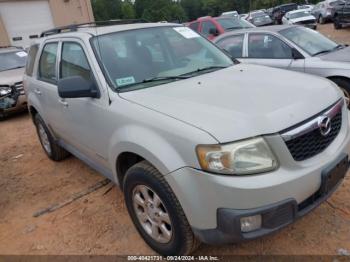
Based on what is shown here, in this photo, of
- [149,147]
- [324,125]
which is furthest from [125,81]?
[324,125]

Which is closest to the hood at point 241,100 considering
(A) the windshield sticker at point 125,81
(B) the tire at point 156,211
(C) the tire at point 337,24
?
(A) the windshield sticker at point 125,81

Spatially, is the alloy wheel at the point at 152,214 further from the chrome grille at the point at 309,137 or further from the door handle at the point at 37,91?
the door handle at the point at 37,91

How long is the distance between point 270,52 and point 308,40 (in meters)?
0.68

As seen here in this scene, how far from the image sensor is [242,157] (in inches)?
80.4

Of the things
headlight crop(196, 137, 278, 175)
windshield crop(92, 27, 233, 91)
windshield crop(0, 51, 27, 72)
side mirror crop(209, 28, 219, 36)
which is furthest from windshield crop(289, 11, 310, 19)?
headlight crop(196, 137, 278, 175)

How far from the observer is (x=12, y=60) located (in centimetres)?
937

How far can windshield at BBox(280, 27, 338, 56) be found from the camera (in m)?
5.73

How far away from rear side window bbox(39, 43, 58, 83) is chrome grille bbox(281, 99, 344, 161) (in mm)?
2801

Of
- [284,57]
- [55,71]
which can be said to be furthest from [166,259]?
[284,57]

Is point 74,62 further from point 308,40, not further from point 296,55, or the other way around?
point 308,40

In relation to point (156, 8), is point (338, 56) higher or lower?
lower

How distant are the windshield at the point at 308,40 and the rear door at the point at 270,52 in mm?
199

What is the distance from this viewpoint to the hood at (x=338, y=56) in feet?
17.3

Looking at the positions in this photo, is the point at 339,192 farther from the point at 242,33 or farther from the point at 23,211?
the point at 242,33
